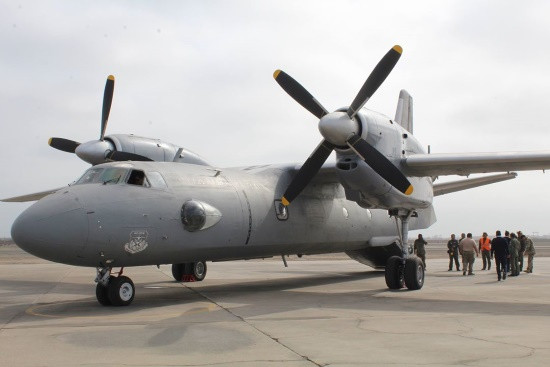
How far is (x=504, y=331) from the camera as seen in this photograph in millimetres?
8250

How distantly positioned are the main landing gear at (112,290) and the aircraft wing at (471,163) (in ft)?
25.3

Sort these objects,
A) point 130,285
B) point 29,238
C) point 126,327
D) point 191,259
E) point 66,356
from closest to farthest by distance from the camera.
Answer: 1. point 66,356
2. point 126,327
3. point 29,238
4. point 130,285
5. point 191,259

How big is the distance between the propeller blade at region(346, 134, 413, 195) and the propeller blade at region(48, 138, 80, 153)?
951 cm

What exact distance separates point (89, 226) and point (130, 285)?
6.08 feet

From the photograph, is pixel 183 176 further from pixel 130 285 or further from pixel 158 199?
pixel 130 285

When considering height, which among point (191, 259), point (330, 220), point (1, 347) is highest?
point (330, 220)

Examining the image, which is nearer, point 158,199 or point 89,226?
point 89,226

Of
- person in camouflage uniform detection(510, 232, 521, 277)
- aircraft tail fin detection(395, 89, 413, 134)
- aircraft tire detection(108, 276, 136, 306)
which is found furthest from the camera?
person in camouflage uniform detection(510, 232, 521, 277)

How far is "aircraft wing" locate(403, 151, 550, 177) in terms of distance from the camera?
14.4 meters

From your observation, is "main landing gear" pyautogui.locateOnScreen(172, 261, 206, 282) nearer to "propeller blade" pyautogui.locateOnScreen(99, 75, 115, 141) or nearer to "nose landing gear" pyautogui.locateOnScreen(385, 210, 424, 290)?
"propeller blade" pyautogui.locateOnScreen(99, 75, 115, 141)

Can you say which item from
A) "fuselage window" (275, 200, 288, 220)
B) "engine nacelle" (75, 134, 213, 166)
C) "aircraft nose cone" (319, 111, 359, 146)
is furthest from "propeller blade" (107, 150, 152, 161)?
"aircraft nose cone" (319, 111, 359, 146)

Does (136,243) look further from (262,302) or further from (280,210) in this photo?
(280,210)

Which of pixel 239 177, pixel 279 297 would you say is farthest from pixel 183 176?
pixel 279 297

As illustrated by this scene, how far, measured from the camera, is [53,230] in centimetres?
1064
